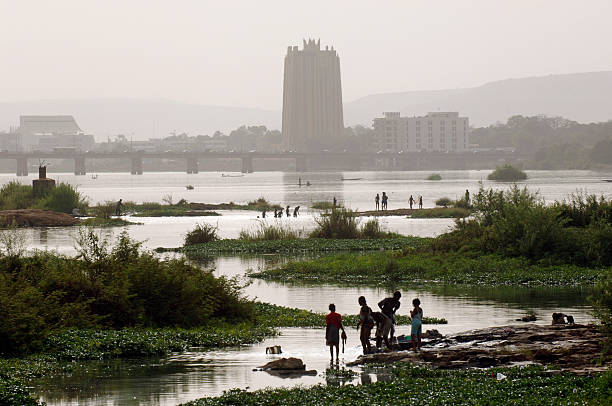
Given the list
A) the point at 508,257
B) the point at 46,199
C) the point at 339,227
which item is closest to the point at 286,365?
the point at 508,257

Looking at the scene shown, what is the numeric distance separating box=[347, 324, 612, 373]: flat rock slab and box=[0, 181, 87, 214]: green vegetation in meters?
Answer: 63.7

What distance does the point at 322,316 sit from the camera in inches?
1194

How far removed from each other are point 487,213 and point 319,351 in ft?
80.3

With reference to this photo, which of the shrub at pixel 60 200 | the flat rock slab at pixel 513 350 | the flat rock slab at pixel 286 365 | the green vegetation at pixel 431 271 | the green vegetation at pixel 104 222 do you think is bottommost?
the flat rock slab at pixel 286 365

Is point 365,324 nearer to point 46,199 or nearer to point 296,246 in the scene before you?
point 296,246

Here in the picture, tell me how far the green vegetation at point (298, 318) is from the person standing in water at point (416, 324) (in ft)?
20.0

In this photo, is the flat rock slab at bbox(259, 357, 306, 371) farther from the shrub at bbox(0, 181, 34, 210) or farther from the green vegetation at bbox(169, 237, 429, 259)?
the shrub at bbox(0, 181, 34, 210)

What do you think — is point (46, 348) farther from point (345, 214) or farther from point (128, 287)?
point (345, 214)

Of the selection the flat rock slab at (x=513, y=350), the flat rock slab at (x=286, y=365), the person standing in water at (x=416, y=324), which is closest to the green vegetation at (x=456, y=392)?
the flat rock slab at (x=513, y=350)

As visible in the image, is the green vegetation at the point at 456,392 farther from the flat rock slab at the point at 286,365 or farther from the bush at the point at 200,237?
the bush at the point at 200,237

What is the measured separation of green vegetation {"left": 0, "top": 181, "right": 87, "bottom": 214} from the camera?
83.5m

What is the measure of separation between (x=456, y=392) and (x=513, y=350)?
3.94 metres

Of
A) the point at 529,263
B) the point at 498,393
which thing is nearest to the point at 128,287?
the point at 498,393

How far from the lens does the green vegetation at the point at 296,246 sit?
53125mm
